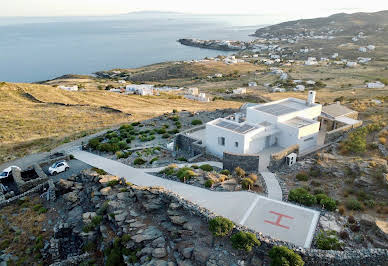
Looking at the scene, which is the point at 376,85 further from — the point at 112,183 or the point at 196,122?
the point at 112,183

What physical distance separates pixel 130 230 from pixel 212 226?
4854 millimetres

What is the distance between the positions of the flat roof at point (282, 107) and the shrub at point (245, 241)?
19.2 metres

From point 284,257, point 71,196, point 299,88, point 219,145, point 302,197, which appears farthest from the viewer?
point 299,88

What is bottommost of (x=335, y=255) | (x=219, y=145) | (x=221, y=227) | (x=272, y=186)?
(x=219, y=145)

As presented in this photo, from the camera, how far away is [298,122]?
30.6m

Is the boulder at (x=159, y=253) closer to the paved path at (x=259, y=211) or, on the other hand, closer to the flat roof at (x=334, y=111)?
the paved path at (x=259, y=211)

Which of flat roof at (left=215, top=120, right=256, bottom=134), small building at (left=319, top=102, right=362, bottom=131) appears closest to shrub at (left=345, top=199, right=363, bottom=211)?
flat roof at (left=215, top=120, right=256, bottom=134)

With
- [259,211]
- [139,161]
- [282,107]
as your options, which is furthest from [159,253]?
[282,107]

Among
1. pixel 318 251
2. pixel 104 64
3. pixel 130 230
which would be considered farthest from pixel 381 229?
pixel 104 64

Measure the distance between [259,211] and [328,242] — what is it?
14.4ft

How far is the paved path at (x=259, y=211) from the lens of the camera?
54.3 feet

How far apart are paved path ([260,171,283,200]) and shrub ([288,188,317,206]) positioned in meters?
0.87

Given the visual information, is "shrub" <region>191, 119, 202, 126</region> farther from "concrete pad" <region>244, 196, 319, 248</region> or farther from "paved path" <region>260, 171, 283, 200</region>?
"concrete pad" <region>244, 196, 319, 248</region>

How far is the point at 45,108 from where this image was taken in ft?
176
